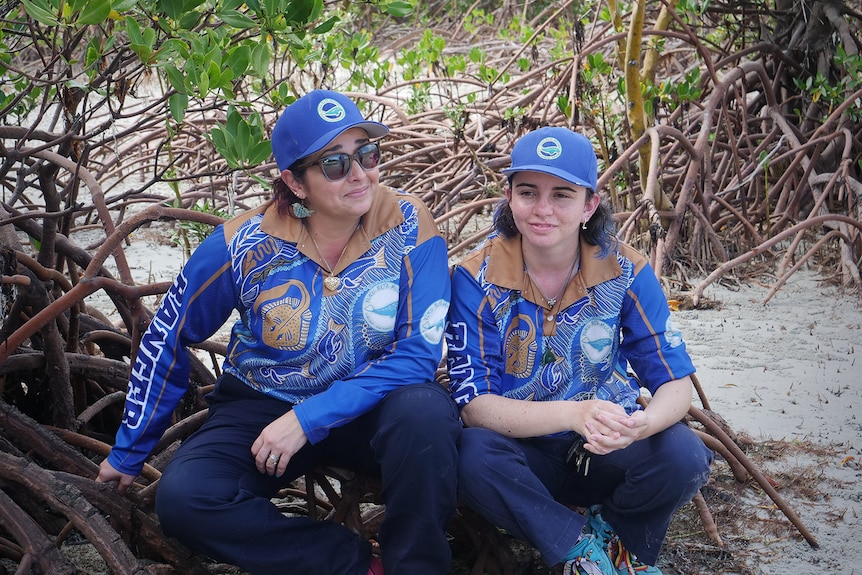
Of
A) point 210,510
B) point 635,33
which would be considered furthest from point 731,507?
point 635,33

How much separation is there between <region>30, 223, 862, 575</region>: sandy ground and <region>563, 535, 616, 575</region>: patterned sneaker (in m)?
0.25

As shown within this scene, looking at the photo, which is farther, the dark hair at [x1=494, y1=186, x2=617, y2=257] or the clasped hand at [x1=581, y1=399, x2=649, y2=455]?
the dark hair at [x1=494, y1=186, x2=617, y2=257]

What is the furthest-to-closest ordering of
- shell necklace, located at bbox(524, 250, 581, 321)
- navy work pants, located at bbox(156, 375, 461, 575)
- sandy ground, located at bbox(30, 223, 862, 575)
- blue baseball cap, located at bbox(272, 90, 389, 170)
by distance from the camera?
sandy ground, located at bbox(30, 223, 862, 575) → shell necklace, located at bbox(524, 250, 581, 321) → blue baseball cap, located at bbox(272, 90, 389, 170) → navy work pants, located at bbox(156, 375, 461, 575)

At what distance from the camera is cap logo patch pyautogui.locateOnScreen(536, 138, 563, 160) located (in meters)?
2.07

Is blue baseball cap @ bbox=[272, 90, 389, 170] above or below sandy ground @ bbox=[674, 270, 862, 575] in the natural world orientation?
above

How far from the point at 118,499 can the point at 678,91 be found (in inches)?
121

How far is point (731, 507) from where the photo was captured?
8.34 feet

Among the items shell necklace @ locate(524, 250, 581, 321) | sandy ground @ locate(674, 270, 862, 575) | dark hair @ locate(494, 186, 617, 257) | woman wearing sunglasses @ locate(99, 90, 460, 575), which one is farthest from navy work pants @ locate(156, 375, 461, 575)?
sandy ground @ locate(674, 270, 862, 575)

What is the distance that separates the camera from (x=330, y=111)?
2057 mm

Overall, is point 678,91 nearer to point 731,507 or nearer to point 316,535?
point 731,507

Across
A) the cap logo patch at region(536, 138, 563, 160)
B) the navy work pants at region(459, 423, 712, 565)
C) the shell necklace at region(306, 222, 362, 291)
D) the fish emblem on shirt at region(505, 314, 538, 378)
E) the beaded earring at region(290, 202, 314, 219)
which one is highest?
the cap logo patch at region(536, 138, 563, 160)

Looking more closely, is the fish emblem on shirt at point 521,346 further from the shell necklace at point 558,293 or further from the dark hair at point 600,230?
the dark hair at point 600,230

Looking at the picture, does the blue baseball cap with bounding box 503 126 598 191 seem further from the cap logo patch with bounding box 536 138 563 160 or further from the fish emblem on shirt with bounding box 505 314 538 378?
the fish emblem on shirt with bounding box 505 314 538 378

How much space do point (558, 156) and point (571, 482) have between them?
75 centimetres
